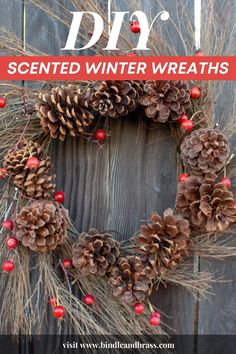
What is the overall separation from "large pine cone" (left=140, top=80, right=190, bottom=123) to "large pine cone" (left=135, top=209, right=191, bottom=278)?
199mm

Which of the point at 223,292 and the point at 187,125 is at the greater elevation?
the point at 187,125

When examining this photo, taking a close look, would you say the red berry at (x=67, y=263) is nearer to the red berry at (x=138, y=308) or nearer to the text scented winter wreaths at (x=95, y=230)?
the text scented winter wreaths at (x=95, y=230)

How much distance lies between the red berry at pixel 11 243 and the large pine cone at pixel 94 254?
0.37 ft

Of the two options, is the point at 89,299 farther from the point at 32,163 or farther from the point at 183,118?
the point at 183,118

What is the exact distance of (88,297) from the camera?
0.93 meters

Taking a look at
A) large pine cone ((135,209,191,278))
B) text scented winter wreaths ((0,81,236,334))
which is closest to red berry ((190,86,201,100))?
text scented winter wreaths ((0,81,236,334))

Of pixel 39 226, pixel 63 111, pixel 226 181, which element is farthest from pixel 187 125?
pixel 39 226

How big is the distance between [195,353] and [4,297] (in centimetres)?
44

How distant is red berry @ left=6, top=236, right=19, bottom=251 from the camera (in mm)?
889

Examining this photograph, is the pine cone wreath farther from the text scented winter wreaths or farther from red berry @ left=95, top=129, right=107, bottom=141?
red berry @ left=95, top=129, right=107, bottom=141

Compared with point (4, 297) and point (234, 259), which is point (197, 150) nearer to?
point (234, 259)

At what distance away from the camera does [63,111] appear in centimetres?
89

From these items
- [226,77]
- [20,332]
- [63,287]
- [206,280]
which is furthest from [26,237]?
[226,77]

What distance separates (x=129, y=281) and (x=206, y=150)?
293mm
